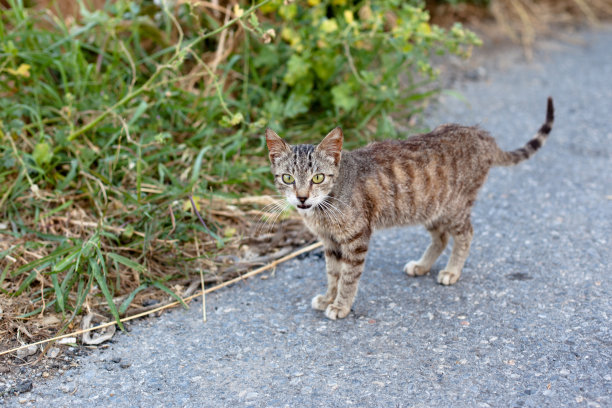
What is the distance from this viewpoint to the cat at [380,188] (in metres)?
3.30

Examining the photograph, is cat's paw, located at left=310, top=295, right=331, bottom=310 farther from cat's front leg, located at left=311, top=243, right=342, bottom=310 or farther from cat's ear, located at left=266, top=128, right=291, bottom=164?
cat's ear, located at left=266, top=128, right=291, bottom=164

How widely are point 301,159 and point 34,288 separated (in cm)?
172

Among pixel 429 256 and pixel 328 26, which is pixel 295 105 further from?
pixel 429 256

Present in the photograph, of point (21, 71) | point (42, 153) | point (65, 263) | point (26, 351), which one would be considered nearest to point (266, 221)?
point (65, 263)

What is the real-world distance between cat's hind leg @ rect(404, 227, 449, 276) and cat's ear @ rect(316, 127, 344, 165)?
0.92 meters

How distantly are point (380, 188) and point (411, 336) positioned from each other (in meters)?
0.84

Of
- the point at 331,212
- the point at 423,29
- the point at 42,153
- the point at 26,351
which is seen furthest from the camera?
the point at 423,29

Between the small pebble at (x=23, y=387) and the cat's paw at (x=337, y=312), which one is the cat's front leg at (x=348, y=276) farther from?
the small pebble at (x=23, y=387)

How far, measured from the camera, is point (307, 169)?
10.7ft

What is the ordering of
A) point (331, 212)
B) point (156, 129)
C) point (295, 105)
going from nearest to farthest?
1. point (331, 212)
2. point (156, 129)
3. point (295, 105)

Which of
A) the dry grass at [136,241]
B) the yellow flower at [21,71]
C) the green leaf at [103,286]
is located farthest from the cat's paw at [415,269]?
the yellow flower at [21,71]

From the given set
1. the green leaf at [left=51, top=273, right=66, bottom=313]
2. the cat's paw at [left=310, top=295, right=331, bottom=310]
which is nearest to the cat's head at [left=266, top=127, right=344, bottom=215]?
the cat's paw at [left=310, top=295, right=331, bottom=310]

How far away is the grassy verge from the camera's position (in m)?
3.62

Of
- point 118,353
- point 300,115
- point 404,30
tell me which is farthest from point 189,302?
point 404,30
